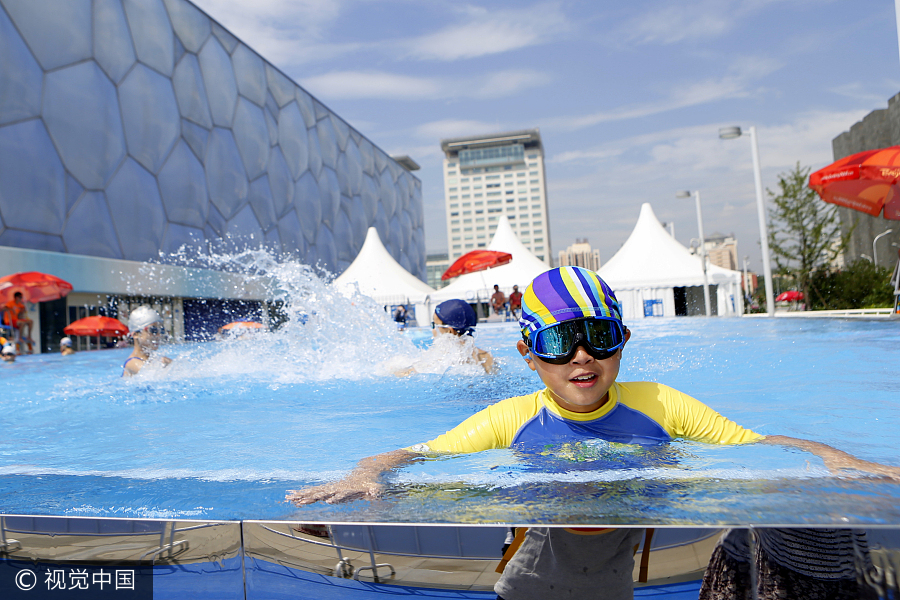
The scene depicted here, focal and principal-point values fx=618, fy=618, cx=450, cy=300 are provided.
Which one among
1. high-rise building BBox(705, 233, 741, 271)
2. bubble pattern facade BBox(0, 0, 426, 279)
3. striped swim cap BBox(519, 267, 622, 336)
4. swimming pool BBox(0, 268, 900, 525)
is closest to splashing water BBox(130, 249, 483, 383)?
swimming pool BBox(0, 268, 900, 525)

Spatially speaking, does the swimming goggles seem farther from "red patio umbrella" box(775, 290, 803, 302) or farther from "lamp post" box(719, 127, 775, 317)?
"red patio umbrella" box(775, 290, 803, 302)

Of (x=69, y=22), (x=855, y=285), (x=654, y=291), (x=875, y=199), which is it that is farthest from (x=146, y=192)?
(x=855, y=285)

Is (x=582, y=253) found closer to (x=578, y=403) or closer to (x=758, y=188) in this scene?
(x=758, y=188)

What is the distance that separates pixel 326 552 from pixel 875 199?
1005cm

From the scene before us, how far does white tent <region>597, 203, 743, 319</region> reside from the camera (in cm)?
1698

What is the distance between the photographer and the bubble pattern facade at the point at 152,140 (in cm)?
1406

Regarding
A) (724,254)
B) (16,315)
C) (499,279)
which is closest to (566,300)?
(16,315)

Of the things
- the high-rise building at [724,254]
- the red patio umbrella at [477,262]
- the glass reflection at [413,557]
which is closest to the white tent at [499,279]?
the red patio umbrella at [477,262]

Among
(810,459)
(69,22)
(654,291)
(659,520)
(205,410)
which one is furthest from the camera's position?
(654,291)

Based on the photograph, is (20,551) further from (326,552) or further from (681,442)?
(681,442)

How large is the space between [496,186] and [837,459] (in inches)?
5454

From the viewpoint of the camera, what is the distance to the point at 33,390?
5.94 meters

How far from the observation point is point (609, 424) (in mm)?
1631

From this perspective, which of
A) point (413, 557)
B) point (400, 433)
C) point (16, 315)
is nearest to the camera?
point (413, 557)
